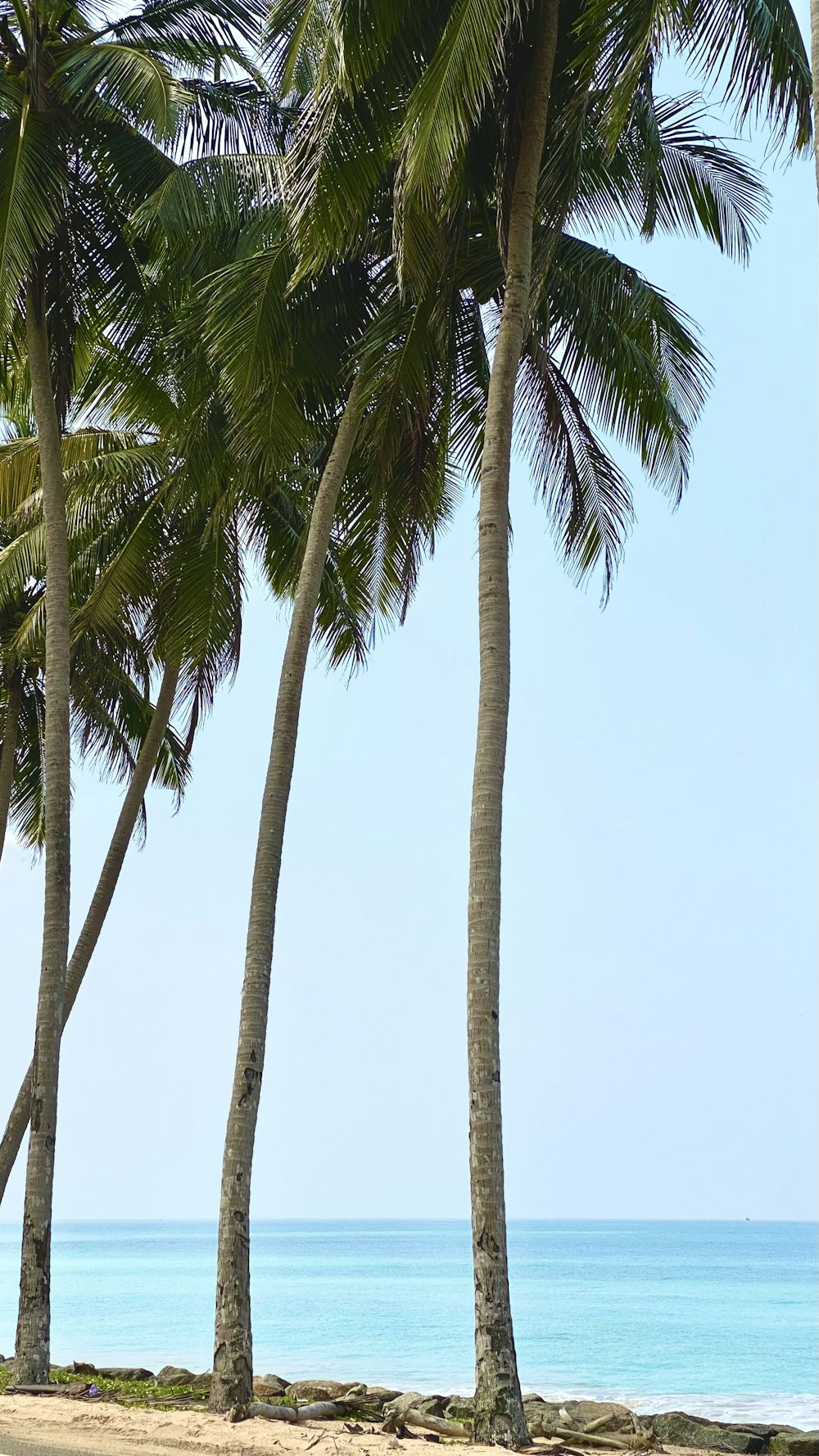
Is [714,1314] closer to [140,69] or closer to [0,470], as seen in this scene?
[0,470]

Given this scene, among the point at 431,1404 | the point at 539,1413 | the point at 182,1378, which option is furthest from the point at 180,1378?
the point at 539,1413

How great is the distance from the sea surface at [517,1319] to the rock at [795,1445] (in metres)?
8.67

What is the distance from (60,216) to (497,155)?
445 cm

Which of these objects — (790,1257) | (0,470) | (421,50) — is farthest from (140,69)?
(790,1257)

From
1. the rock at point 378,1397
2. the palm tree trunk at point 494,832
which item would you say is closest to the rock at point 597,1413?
the rock at point 378,1397

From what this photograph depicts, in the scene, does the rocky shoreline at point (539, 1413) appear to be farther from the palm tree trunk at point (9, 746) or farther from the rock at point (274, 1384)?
the palm tree trunk at point (9, 746)

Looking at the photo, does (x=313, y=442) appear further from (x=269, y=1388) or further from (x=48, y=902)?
(x=269, y=1388)

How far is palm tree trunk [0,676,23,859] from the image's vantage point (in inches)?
742

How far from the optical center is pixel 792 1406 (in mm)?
19516

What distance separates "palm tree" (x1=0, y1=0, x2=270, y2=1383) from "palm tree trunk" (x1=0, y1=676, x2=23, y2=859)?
19.8ft

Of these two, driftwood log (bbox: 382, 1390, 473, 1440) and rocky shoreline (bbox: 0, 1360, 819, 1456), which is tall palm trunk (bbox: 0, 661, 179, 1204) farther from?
driftwood log (bbox: 382, 1390, 473, 1440)

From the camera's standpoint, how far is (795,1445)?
991 centimetres

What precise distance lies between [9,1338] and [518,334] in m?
25.1

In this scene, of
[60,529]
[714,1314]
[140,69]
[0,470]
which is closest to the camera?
[140,69]
